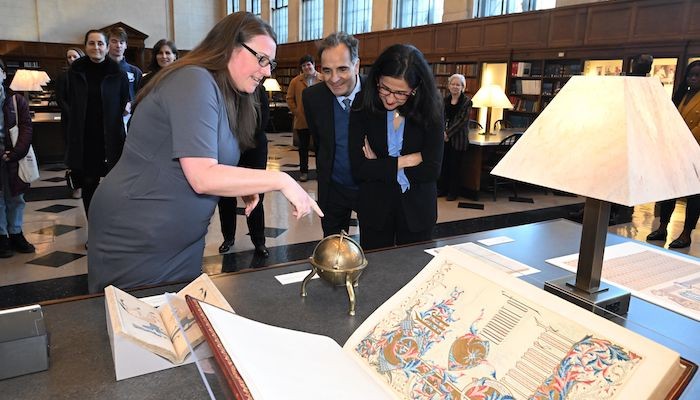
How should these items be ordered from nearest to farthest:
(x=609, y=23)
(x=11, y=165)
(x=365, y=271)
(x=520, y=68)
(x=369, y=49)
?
(x=365, y=271)
(x=11, y=165)
(x=609, y=23)
(x=520, y=68)
(x=369, y=49)

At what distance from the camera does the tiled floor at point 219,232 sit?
132 inches

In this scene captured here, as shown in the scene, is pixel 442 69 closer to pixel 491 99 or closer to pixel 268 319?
pixel 491 99

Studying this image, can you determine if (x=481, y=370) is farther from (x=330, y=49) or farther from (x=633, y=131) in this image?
(x=330, y=49)

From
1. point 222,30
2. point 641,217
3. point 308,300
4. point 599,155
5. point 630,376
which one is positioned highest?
point 222,30

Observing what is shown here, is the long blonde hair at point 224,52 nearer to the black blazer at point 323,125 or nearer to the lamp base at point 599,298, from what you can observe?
the black blazer at point 323,125

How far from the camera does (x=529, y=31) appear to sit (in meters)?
8.88

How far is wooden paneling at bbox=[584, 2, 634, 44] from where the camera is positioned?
7.41 m

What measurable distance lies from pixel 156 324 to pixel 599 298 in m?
1.06

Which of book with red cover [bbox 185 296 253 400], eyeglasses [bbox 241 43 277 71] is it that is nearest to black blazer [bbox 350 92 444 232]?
eyeglasses [bbox 241 43 277 71]

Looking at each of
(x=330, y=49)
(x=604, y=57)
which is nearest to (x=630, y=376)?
(x=330, y=49)

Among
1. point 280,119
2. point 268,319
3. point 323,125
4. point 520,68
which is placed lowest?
point 280,119

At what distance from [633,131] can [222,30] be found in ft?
3.52

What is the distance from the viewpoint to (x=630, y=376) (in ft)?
2.31

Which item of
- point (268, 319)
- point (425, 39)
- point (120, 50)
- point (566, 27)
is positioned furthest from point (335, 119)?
point (425, 39)
